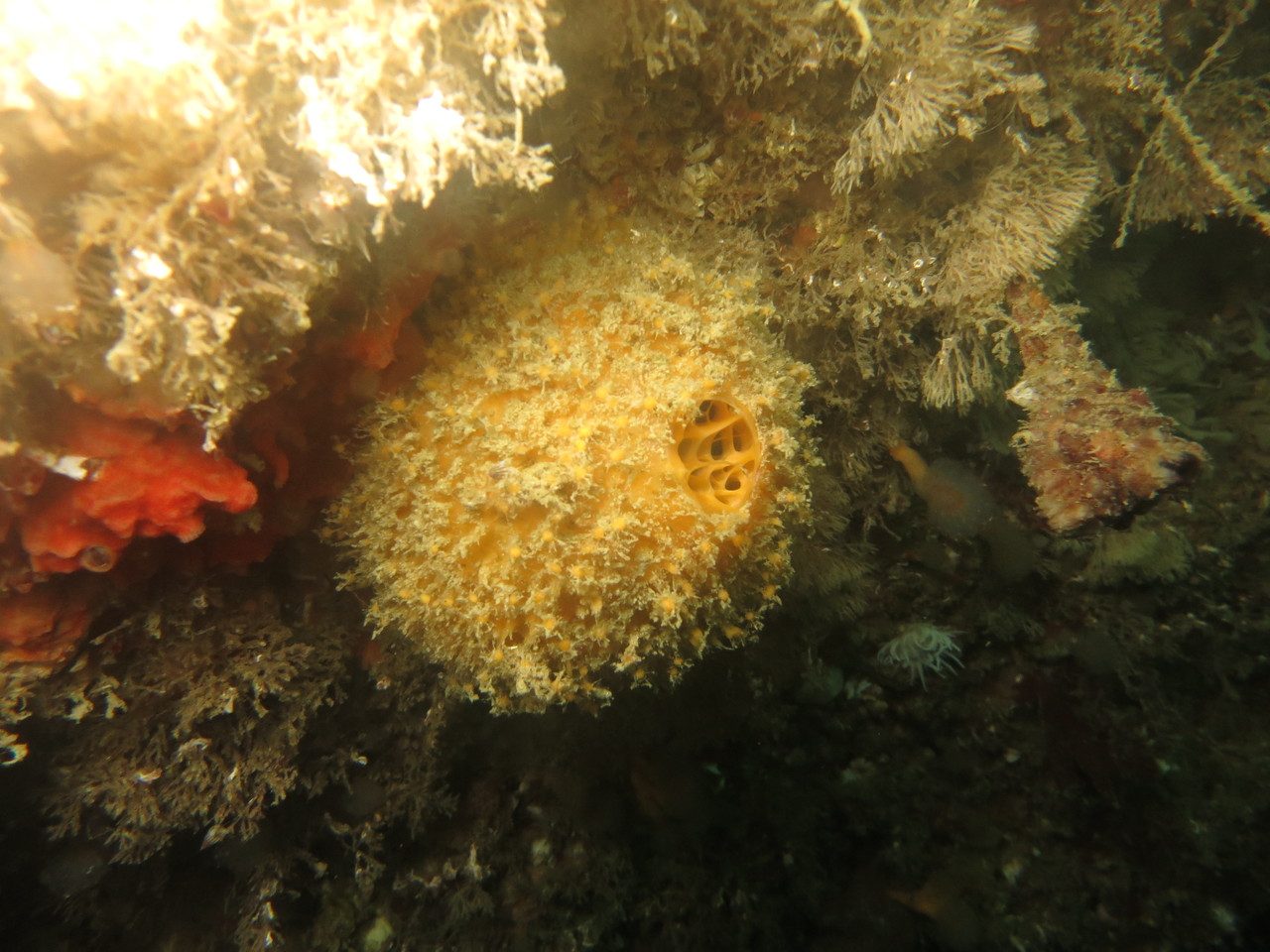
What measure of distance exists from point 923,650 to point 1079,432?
2.35 meters

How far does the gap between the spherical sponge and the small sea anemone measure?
214cm

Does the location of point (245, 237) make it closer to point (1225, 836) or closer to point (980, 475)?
point (980, 475)

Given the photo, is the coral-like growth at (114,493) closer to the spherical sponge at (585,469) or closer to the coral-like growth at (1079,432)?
the spherical sponge at (585,469)

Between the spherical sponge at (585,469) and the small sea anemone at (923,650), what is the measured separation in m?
2.14

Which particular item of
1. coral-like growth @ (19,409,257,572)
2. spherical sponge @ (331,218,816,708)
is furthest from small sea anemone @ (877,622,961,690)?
coral-like growth @ (19,409,257,572)

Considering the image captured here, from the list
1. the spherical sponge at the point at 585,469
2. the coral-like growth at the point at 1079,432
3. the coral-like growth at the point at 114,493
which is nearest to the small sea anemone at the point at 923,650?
the coral-like growth at the point at 1079,432

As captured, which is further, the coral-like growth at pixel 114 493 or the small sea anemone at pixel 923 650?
the small sea anemone at pixel 923 650

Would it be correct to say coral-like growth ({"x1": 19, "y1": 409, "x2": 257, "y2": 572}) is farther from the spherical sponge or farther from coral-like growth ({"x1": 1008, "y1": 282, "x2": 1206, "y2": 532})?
coral-like growth ({"x1": 1008, "y1": 282, "x2": 1206, "y2": 532})

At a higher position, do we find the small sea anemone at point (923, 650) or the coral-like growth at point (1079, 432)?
the coral-like growth at point (1079, 432)

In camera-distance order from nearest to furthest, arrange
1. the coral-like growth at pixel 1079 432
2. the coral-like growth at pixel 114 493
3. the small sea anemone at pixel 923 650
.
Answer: the coral-like growth at pixel 114 493 → the coral-like growth at pixel 1079 432 → the small sea anemone at pixel 923 650

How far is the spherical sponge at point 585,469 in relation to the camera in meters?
2.25

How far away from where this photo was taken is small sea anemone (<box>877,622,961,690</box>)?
423 centimetres

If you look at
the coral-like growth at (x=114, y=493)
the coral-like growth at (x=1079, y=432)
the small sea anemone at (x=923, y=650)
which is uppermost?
the coral-like growth at (x=114, y=493)

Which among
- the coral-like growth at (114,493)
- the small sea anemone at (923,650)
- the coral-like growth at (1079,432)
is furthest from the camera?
the small sea anemone at (923,650)
